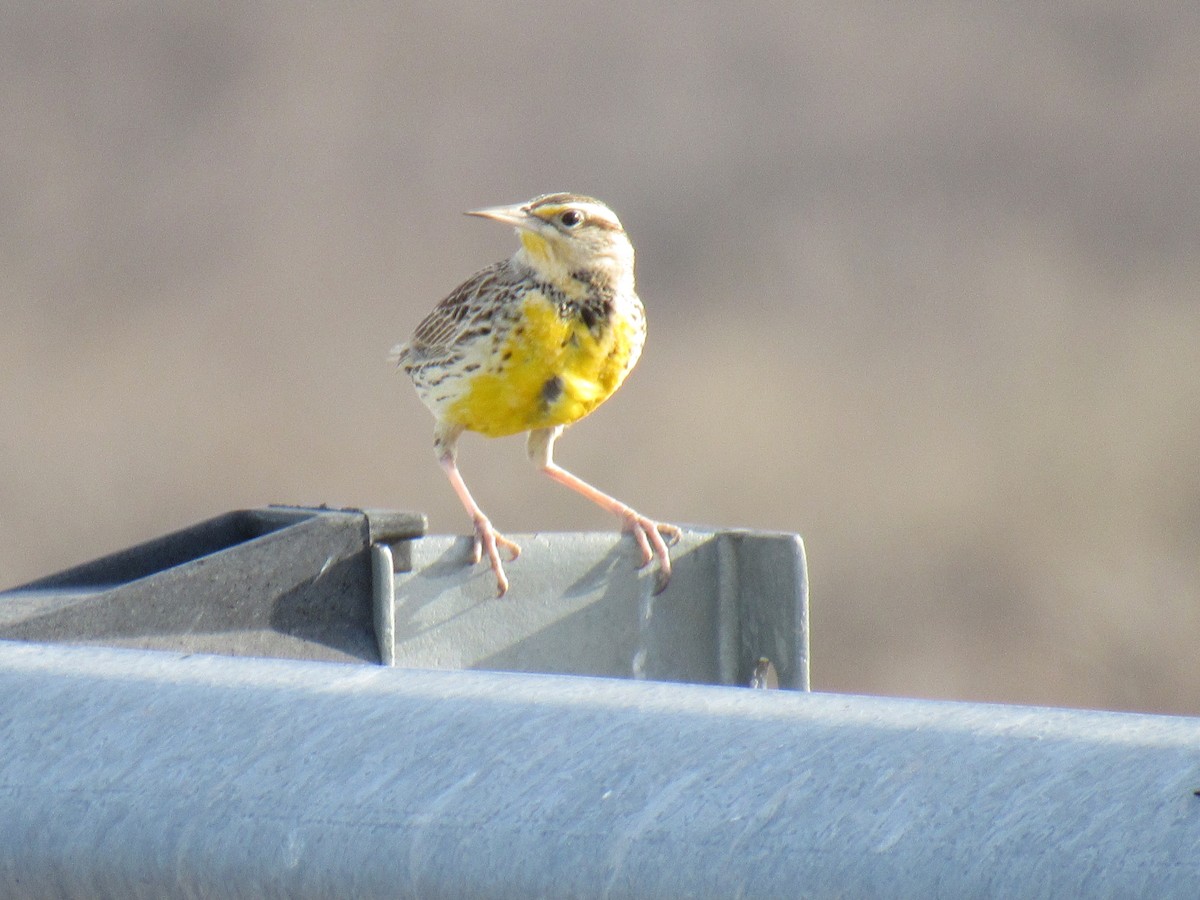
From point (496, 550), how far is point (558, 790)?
1.29m

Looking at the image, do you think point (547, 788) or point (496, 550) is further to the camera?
point (496, 550)

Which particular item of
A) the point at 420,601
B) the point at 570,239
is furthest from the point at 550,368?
Answer: the point at 420,601

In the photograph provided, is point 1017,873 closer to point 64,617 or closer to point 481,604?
point 64,617

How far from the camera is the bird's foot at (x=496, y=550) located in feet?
6.51

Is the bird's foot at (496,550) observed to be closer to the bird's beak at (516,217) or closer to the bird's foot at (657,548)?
the bird's foot at (657,548)

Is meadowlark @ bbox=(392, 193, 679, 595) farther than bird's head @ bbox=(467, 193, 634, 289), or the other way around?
bird's head @ bbox=(467, 193, 634, 289)

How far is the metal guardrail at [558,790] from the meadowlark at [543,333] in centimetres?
217

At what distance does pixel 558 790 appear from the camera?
79 cm

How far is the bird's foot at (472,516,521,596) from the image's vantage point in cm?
199

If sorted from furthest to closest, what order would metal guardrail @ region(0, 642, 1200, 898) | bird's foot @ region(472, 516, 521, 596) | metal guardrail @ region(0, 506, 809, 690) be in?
bird's foot @ region(472, 516, 521, 596) → metal guardrail @ region(0, 506, 809, 690) → metal guardrail @ region(0, 642, 1200, 898)

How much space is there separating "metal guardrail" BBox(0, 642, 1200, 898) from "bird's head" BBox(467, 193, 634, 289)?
241 cm

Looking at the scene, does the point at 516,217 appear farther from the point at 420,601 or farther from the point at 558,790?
the point at 558,790

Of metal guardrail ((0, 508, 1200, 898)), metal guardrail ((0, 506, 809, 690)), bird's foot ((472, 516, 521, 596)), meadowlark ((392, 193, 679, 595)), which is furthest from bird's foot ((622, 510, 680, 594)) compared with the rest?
metal guardrail ((0, 508, 1200, 898))

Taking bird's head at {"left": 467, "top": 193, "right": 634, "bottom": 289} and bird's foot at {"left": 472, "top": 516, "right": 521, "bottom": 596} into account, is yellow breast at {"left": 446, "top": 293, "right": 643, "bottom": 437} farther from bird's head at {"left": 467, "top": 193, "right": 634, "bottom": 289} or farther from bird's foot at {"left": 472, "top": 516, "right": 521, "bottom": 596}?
bird's foot at {"left": 472, "top": 516, "right": 521, "bottom": 596}
